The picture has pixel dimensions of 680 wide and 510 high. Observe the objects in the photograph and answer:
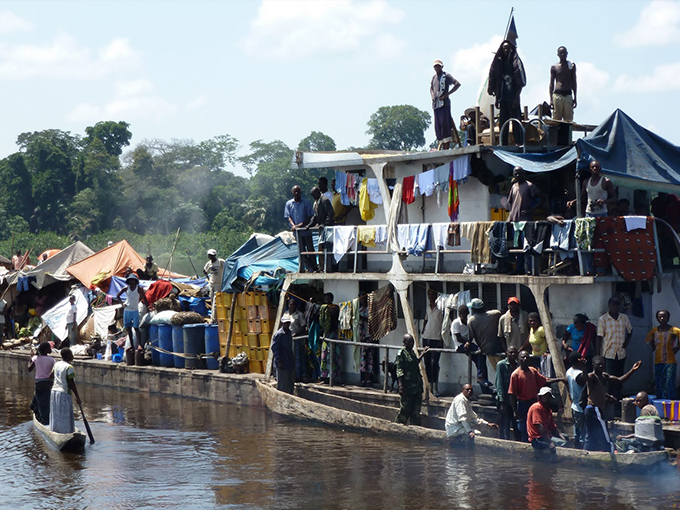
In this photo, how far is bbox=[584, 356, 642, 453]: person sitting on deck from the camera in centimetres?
1316

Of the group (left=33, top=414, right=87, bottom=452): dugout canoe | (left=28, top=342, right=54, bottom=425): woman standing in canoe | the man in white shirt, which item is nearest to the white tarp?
(left=28, top=342, right=54, bottom=425): woman standing in canoe

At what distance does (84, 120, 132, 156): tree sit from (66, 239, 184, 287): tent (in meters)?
58.4

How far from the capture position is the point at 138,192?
73.2m

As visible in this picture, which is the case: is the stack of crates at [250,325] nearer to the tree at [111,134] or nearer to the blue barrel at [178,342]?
the blue barrel at [178,342]

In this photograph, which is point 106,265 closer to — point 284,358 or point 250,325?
point 250,325

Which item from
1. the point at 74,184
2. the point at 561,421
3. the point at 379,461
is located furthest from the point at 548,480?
the point at 74,184

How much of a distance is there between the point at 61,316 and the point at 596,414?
17001 millimetres

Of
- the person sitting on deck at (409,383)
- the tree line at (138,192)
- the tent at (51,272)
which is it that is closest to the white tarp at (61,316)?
the tent at (51,272)

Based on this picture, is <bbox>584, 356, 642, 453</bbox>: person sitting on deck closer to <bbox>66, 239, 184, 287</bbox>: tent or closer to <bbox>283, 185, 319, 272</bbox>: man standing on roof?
<bbox>283, 185, 319, 272</bbox>: man standing on roof

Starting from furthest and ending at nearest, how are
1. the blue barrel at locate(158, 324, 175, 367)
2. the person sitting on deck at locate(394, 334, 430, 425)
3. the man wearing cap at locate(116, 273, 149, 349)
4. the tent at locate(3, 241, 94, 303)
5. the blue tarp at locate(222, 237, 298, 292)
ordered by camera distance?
the tent at locate(3, 241, 94, 303)
the man wearing cap at locate(116, 273, 149, 349)
the blue barrel at locate(158, 324, 175, 367)
the blue tarp at locate(222, 237, 298, 292)
the person sitting on deck at locate(394, 334, 430, 425)

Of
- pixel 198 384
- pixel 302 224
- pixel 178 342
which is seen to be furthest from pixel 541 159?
pixel 178 342

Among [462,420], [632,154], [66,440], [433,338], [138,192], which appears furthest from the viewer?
[138,192]

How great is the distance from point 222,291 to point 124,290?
348 cm

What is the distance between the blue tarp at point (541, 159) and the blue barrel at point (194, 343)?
9.21 m
